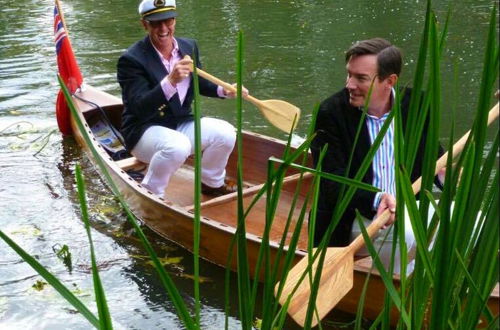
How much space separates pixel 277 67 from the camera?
976cm

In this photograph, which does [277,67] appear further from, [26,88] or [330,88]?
[26,88]

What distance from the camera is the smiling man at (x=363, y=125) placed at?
3.56 meters

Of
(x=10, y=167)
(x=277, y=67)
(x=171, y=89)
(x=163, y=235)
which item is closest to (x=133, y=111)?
(x=171, y=89)

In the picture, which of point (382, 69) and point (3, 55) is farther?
point (3, 55)

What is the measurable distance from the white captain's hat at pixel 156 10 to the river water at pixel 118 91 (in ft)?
4.46

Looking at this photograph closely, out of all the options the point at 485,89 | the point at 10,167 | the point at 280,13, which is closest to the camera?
the point at 485,89

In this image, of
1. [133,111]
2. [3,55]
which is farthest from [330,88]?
[3,55]

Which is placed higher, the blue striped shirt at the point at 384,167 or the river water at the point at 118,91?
the blue striped shirt at the point at 384,167

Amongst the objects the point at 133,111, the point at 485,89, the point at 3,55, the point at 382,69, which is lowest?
the point at 3,55

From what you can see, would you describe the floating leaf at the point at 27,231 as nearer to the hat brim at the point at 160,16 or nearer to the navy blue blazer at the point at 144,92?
the navy blue blazer at the point at 144,92

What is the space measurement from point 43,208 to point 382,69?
3.01 m

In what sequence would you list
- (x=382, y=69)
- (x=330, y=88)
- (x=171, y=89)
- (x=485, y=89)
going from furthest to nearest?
1. (x=330, y=88)
2. (x=171, y=89)
3. (x=382, y=69)
4. (x=485, y=89)

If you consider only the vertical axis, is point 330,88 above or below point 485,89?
below

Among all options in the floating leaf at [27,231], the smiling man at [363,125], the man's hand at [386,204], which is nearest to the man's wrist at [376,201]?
the smiling man at [363,125]
